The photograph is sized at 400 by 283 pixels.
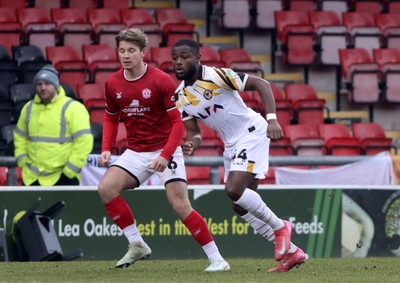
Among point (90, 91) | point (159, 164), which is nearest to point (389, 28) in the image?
point (90, 91)

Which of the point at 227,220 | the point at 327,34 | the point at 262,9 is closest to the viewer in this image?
the point at 227,220

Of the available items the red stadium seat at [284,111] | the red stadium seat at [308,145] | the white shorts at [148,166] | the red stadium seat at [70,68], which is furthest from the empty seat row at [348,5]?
the white shorts at [148,166]

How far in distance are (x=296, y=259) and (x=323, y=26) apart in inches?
380

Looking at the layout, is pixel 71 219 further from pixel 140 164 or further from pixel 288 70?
pixel 288 70

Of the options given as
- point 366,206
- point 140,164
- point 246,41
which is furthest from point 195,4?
point 140,164

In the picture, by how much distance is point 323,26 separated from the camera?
19766 millimetres

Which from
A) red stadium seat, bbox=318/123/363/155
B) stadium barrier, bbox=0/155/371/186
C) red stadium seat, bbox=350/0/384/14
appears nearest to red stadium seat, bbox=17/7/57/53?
red stadium seat, bbox=318/123/363/155

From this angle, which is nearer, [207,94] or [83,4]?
[207,94]

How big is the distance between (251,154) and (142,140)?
0.91 m

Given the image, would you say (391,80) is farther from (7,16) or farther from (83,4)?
(7,16)

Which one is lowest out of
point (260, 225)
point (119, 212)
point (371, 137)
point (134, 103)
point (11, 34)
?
point (371, 137)

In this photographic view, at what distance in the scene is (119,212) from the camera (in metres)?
10.6

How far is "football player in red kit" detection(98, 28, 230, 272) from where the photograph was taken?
10422 mm

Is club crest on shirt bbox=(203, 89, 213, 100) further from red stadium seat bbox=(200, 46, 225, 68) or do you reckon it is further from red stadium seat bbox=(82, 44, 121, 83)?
red stadium seat bbox=(200, 46, 225, 68)
